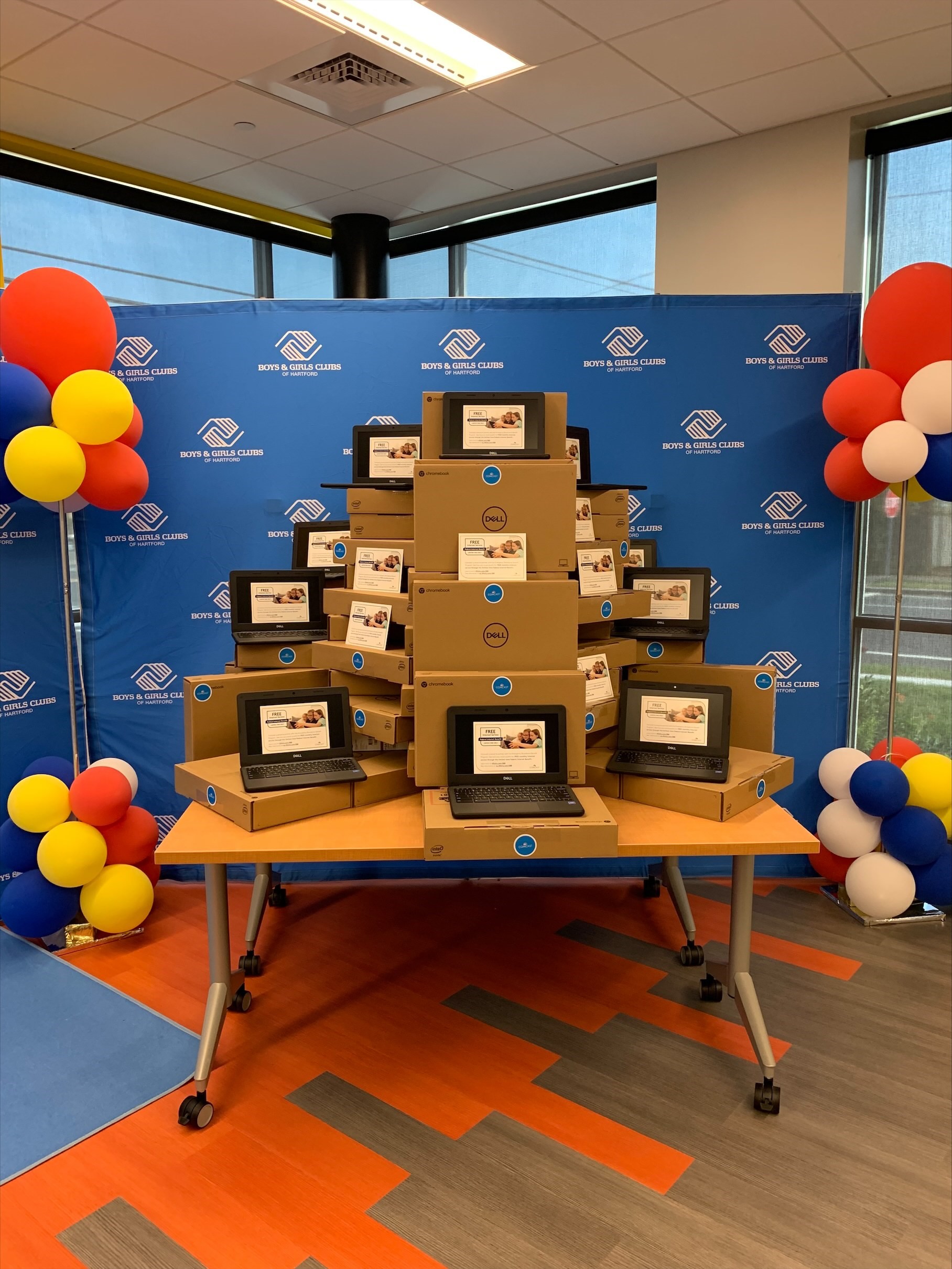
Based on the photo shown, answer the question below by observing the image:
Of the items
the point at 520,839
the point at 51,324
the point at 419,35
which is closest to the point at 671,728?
the point at 520,839

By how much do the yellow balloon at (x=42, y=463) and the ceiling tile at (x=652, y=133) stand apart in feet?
9.20

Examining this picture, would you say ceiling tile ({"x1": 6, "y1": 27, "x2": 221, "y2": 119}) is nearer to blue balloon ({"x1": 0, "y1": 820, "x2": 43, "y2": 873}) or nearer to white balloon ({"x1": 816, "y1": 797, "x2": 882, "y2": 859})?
blue balloon ({"x1": 0, "y1": 820, "x2": 43, "y2": 873})

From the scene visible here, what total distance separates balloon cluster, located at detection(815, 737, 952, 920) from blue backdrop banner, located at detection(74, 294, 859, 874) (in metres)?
0.50

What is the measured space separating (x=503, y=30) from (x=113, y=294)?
2662 millimetres

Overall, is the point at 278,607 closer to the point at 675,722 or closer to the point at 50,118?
the point at 675,722

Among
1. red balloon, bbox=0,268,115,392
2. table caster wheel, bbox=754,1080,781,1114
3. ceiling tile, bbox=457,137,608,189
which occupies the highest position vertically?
ceiling tile, bbox=457,137,608,189

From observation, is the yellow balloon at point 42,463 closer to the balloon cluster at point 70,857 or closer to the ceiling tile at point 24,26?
the balloon cluster at point 70,857

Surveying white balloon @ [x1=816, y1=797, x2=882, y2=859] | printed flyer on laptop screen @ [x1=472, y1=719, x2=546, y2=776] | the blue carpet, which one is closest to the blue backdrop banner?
white balloon @ [x1=816, y1=797, x2=882, y2=859]

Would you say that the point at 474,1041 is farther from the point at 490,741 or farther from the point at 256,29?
the point at 256,29

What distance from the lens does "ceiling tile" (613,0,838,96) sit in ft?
10.3

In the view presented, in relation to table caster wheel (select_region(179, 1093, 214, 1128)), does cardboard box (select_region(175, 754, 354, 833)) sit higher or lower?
higher

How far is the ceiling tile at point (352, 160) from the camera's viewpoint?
426cm

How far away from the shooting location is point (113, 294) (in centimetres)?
492

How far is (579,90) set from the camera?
3.74m
